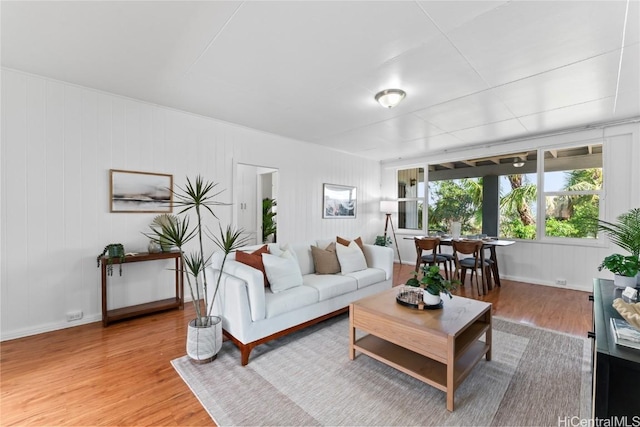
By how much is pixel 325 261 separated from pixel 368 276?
562mm

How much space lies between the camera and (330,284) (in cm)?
291

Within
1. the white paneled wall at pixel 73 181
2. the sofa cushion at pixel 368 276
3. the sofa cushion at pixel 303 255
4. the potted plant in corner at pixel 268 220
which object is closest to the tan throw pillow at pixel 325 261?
the sofa cushion at pixel 303 255

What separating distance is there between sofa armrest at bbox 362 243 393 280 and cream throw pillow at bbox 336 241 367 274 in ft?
0.60

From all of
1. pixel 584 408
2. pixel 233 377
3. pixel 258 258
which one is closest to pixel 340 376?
pixel 233 377

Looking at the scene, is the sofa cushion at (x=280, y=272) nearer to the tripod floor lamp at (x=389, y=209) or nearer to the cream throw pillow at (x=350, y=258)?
the cream throw pillow at (x=350, y=258)

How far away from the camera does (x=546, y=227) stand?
4.71m

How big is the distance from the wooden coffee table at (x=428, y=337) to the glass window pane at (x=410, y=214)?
4.34 meters

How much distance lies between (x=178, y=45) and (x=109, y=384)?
266 cm

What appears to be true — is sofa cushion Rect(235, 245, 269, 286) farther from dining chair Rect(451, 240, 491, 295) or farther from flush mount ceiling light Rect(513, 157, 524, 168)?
flush mount ceiling light Rect(513, 157, 524, 168)

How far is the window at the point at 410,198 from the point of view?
6.52 metres

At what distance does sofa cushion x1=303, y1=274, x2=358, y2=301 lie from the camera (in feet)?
9.27

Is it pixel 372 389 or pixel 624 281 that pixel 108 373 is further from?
pixel 624 281

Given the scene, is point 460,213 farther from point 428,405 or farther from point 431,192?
point 428,405

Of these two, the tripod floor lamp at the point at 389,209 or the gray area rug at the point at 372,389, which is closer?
the gray area rug at the point at 372,389
